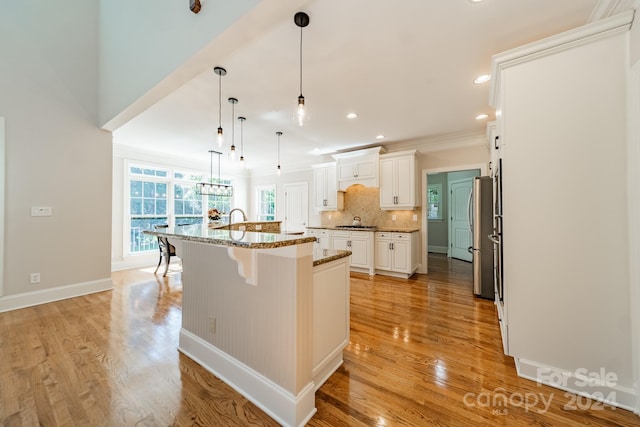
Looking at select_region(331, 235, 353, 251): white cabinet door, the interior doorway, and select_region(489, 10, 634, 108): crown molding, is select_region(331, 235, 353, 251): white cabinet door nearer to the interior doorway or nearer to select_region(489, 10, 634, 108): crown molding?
the interior doorway

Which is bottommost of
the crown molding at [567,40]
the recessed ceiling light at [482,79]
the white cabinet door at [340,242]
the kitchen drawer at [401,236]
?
the white cabinet door at [340,242]

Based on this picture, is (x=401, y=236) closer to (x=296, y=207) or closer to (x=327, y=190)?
(x=327, y=190)

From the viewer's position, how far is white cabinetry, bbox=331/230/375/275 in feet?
15.5

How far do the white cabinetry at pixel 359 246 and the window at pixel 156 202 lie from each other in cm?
440

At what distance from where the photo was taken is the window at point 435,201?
738 centimetres

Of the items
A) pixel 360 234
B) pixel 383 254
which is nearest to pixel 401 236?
pixel 383 254

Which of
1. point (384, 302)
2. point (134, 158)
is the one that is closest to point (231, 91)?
point (384, 302)

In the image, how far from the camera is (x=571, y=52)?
1.64 meters

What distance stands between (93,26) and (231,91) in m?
2.57

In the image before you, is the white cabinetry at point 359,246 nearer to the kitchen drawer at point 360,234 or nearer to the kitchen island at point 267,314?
the kitchen drawer at point 360,234

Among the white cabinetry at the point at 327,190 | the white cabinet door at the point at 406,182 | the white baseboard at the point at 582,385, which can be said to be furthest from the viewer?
the white cabinetry at the point at 327,190

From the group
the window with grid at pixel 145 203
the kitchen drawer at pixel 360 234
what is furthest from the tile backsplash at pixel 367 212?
the window with grid at pixel 145 203

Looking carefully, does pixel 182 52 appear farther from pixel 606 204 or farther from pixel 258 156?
pixel 258 156

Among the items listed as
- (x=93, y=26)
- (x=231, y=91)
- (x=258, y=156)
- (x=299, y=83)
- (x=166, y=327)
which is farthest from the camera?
(x=258, y=156)
